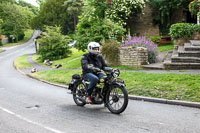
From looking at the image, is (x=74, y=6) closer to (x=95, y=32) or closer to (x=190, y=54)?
(x=95, y=32)

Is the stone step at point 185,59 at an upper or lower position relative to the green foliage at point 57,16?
lower

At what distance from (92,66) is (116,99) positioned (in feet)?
3.84

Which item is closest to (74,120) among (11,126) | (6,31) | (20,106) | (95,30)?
(11,126)

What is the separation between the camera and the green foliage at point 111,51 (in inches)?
668

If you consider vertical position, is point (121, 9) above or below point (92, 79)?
above

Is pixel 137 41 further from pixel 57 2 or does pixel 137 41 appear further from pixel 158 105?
pixel 57 2

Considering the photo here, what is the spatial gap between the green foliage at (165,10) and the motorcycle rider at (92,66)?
22.3m

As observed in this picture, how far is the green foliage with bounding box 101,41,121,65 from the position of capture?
16980 mm

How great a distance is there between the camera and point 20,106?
27.5 feet

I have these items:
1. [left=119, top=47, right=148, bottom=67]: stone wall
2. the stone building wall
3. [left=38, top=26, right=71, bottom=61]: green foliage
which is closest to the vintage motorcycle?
[left=119, top=47, right=148, bottom=67]: stone wall

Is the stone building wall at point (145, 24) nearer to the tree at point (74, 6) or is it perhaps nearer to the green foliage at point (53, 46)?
the green foliage at point (53, 46)

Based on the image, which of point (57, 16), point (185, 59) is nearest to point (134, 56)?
point (185, 59)

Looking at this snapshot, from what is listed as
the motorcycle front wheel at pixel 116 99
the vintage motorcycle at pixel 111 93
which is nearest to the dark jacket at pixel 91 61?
the vintage motorcycle at pixel 111 93

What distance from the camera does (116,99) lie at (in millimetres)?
6965
